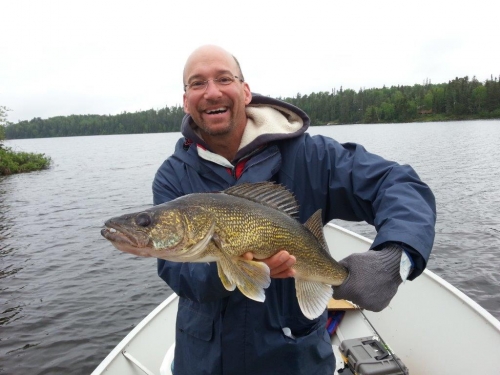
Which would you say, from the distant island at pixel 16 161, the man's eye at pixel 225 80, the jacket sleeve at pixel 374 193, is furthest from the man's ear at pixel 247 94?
the distant island at pixel 16 161

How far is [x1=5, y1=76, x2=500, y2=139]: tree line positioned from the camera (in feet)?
339

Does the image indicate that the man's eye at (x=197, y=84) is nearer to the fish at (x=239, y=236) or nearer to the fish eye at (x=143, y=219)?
the fish at (x=239, y=236)

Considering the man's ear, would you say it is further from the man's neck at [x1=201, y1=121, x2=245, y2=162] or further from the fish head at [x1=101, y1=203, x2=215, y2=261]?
the fish head at [x1=101, y1=203, x2=215, y2=261]

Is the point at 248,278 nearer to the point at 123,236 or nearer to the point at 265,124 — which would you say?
the point at 123,236

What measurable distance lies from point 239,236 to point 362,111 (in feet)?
436

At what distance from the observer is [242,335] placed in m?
2.88

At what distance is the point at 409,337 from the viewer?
527cm

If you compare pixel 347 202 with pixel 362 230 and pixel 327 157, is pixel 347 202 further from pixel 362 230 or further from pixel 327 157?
pixel 362 230

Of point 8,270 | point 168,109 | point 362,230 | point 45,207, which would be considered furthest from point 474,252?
point 168,109

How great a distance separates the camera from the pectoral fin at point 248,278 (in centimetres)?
252

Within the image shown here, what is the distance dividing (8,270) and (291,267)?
13.0m

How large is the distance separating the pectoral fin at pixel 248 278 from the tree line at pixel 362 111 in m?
112

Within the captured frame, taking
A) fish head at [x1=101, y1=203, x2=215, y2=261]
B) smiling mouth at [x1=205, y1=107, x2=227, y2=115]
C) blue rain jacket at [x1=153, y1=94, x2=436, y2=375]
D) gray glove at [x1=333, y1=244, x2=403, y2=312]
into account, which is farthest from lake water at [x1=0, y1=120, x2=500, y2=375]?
gray glove at [x1=333, y1=244, x2=403, y2=312]

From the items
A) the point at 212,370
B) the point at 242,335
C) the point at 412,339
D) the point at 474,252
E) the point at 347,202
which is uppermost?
the point at 347,202
